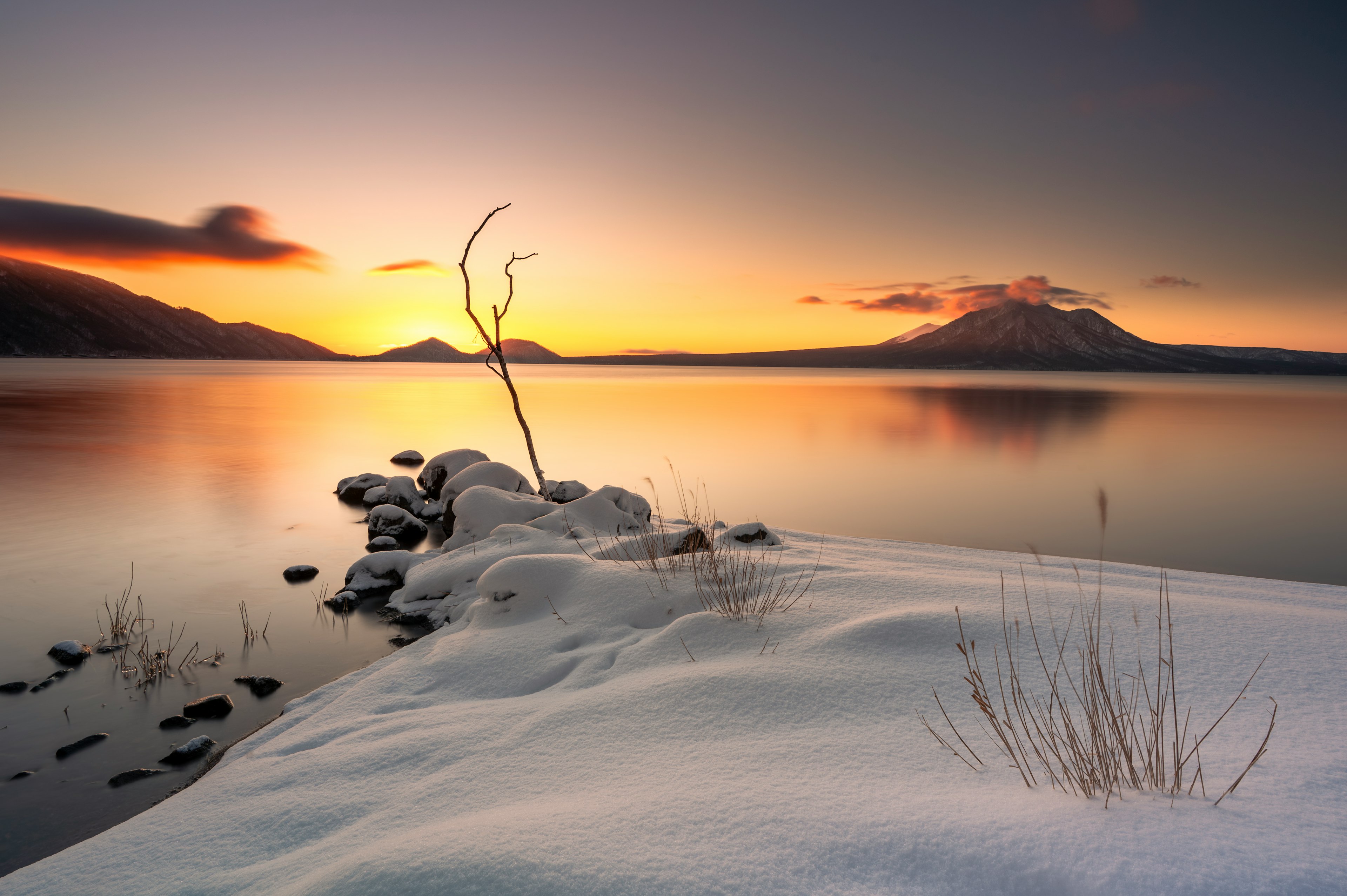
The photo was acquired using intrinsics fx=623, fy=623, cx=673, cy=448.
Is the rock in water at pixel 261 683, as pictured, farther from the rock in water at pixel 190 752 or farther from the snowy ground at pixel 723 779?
the snowy ground at pixel 723 779

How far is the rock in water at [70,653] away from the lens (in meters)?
5.86

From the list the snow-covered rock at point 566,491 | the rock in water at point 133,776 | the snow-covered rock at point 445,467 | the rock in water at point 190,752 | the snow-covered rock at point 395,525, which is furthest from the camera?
the snow-covered rock at point 445,467

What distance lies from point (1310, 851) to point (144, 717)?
695 centimetres

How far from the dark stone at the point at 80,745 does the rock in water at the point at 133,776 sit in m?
0.57

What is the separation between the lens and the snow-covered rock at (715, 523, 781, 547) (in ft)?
25.1

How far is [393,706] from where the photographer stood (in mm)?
4246

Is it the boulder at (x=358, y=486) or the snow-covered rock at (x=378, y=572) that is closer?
the snow-covered rock at (x=378, y=572)

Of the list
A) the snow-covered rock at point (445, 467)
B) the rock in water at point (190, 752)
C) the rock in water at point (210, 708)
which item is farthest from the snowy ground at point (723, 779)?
the snow-covered rock at point (445, 467)

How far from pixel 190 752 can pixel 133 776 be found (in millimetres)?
321

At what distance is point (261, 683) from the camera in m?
5.56

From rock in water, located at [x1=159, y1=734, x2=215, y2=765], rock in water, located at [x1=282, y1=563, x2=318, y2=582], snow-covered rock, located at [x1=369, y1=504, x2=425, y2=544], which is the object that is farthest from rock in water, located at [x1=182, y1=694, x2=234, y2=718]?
snow-covered rock, located at [x1=369, y1=504, x2=425, y2=544]

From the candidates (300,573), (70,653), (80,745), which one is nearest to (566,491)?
(300,573)

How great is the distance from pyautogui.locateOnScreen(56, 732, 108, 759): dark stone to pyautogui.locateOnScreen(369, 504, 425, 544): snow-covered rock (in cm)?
623

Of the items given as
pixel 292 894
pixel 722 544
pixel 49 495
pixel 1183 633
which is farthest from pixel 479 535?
pixel 49 495
